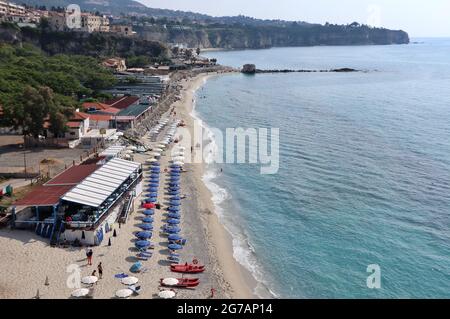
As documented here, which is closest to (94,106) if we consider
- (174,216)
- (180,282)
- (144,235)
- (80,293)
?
(174,216)

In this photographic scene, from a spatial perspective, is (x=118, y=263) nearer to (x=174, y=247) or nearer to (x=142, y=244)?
(x=142, y=244)

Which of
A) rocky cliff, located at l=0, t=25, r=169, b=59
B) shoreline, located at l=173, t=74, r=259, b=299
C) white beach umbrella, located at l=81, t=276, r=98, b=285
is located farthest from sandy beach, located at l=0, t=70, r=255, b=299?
rocky cliff, located at l=0, t=25, r=169, b=59

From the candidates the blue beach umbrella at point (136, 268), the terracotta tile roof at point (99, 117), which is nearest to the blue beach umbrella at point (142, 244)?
the blue beach umbrella at point (136, 268)

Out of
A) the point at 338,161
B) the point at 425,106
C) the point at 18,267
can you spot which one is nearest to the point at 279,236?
the point at 18,267

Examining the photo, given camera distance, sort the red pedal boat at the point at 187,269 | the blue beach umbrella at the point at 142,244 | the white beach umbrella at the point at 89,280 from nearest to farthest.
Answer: the white beach umbrella at the point at 89,280
the red pedal boat at the point at 187,269
the blue beach umbrella at the point at 142,244

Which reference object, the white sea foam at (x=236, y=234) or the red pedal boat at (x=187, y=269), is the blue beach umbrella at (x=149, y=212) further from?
the red pedal boat at (x=187, y=269)

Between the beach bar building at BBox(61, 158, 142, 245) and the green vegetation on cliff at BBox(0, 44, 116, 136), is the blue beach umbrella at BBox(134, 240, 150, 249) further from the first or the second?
the green vegetation on cliff at BBox(0, 44, 116, 136)

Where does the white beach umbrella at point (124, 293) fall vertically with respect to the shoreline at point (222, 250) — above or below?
above
